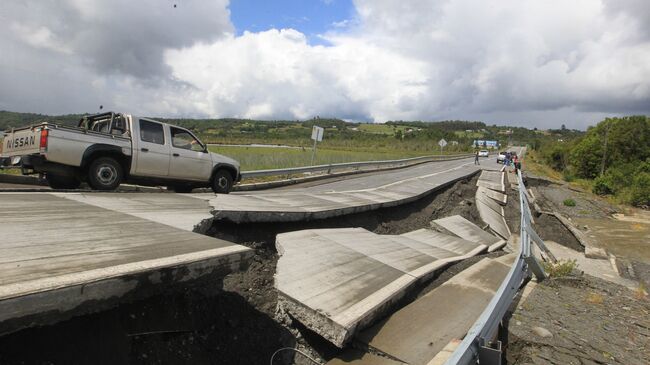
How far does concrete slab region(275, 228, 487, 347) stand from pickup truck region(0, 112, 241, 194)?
490 centimetres

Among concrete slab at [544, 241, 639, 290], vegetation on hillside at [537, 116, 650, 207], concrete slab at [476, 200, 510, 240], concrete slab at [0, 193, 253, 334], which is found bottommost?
concrete slab at [544, 241, 639, 290]

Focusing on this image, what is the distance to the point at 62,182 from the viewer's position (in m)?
8.90

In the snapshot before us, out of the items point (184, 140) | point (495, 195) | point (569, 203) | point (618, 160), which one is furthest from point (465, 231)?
point (618, 160)

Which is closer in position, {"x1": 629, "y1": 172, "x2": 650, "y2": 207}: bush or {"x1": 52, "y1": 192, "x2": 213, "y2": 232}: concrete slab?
{"x1": 52, "y1": 192, "x2": 213, "y2": 232}: concrete slab

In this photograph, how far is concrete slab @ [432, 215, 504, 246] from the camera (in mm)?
10850

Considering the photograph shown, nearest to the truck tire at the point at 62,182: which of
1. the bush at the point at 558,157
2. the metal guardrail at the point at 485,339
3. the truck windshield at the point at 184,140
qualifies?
the truck windshield at the point at 184,140

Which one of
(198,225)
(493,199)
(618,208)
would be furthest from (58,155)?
(618,208)

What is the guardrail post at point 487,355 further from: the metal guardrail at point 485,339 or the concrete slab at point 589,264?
the concrete slab at point 589,264

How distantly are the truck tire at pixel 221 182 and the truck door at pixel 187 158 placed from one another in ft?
0.90

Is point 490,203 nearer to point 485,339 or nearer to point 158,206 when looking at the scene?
point 158,206

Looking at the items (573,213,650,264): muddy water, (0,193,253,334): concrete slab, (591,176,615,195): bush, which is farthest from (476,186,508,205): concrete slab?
(591,176,615,195): bush

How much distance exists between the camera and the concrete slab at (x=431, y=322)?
3.84 m

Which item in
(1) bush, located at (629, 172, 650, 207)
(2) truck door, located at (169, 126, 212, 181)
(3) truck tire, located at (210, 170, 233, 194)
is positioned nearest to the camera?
(2) truck door, located at (169, 126, 212, 181)

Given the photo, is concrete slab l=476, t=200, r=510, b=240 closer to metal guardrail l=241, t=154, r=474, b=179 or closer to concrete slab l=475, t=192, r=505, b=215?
concrete slab l=475, t=192, r=505, b=215
